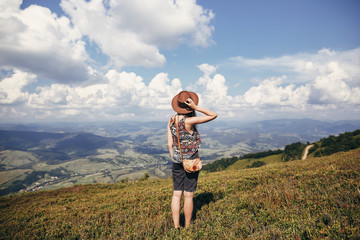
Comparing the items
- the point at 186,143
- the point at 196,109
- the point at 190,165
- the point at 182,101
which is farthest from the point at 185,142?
the point at 182,101

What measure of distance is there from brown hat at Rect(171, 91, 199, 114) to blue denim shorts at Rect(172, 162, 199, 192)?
5.40 feet

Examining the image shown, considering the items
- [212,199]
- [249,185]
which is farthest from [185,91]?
[249,185]

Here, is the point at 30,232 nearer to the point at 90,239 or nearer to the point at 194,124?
the point at 90,239

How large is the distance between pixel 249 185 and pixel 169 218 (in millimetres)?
4499

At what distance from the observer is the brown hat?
16.1 feet

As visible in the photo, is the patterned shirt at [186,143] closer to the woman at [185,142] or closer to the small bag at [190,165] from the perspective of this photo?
the woman at [185,142]

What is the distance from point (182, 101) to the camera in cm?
484

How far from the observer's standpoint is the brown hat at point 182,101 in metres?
4.91

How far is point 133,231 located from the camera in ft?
15.4

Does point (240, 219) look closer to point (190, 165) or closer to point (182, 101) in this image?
point (190, 165)

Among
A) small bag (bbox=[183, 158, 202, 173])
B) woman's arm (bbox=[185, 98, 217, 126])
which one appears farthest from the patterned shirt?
woman's arm (bbox=[185, 98, 217, 126])

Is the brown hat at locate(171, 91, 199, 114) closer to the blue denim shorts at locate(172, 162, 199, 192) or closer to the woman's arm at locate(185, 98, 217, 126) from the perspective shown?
the woman's arm at locate(185, 98, 217, 126)

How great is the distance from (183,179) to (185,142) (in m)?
1.13

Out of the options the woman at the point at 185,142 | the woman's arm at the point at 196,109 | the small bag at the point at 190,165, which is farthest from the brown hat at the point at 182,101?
the small bag at the point at 190,165
